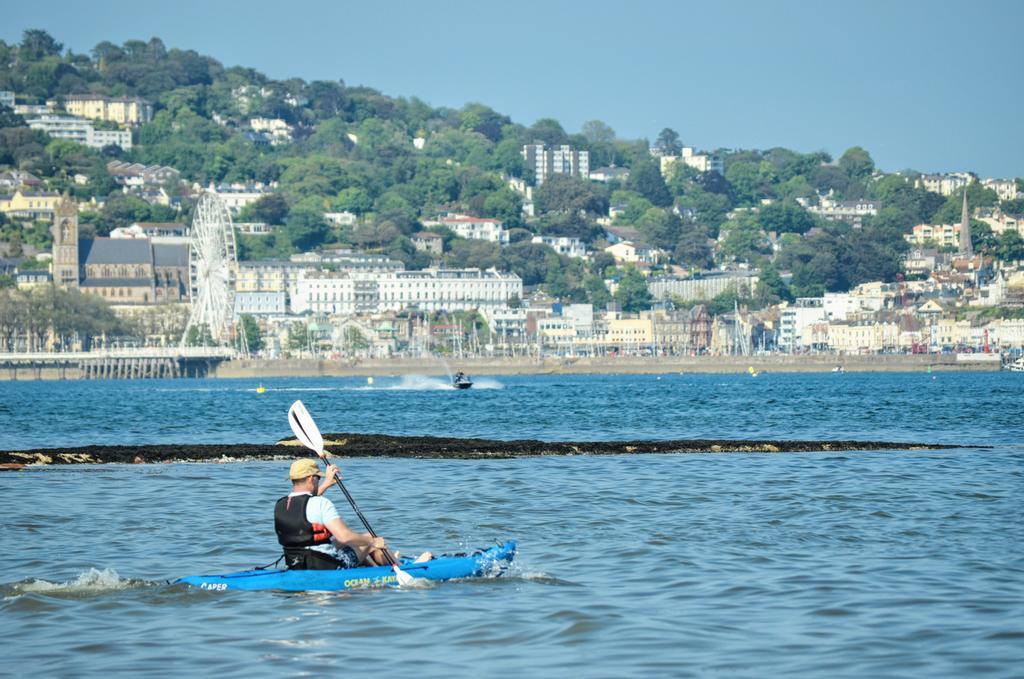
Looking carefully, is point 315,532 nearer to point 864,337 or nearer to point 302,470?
point 302,470

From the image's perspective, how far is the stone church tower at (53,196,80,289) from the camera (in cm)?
19550

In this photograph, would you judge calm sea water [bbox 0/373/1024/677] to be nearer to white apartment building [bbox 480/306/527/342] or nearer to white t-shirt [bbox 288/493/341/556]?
white t-shirt [bbox 288/493/341/556]

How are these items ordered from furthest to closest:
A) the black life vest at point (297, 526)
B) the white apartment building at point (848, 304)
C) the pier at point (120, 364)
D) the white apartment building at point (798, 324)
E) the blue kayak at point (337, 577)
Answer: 1. the white apartment building at point (848, 304)
2. the white apartment building at point (798, 324)
3. the pier at point (120, 364)
4. the blue kayak at point (337, 577)
5. the black life vest at point (297, 526)

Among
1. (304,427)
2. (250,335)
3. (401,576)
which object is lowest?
(401,576)

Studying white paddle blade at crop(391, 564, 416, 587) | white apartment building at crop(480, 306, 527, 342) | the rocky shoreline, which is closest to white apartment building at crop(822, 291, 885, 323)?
white apartment building at crop(480, 306, 527, 342)

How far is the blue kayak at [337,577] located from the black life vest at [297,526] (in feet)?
1.09

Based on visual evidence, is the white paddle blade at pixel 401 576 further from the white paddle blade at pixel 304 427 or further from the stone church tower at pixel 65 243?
the stone church tower at pixel 65 243

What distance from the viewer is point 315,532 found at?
674 inches

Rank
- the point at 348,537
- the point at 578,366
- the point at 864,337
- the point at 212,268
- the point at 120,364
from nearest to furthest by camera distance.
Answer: the point at 348,537 → the point at 120,364 → the point at 212,268 → the point at 578,366 → the point at 864,337

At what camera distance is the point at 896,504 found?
24594 mm

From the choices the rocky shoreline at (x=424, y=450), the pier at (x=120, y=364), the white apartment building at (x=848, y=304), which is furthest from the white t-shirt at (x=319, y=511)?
the white apartment building at (x=848, y=304)

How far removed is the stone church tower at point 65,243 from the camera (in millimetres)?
195500

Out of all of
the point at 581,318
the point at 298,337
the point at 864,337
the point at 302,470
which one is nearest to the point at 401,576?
the point at 302,470

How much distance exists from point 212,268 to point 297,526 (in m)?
144
